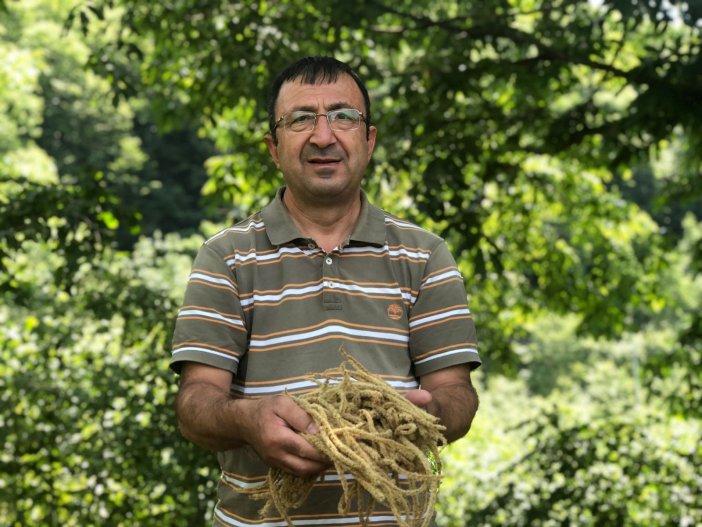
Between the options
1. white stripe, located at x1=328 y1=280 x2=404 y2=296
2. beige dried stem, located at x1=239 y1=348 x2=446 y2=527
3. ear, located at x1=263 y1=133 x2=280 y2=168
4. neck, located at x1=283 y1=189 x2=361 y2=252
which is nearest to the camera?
beige dried stem, located at x1=239 y1=348 x2=446 y2=527

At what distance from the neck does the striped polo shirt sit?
0.04 meters

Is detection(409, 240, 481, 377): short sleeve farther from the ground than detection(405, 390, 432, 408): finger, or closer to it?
farther from the ground

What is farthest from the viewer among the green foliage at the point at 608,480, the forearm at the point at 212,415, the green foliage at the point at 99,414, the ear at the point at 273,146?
the green foliage at the point at 608,480

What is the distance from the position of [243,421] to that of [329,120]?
746 millimetres

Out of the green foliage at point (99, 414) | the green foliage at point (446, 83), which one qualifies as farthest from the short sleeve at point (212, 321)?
the green foliage at point (99, 414)

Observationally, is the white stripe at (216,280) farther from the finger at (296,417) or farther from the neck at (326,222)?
the finger at (296,417)

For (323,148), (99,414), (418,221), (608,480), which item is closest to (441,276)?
(323,148)

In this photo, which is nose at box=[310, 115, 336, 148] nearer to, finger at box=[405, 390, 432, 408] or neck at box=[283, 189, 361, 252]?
neck at box=[283, 189, 361, 252]

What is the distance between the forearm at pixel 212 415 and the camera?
1986mm

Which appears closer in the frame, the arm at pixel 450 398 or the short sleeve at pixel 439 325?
the arm at pixel 450 398

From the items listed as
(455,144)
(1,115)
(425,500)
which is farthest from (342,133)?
(1,115)

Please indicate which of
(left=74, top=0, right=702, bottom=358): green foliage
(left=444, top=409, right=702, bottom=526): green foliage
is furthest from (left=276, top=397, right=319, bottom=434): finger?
(left=444, top=409, right=702, bottom=526): green foliage

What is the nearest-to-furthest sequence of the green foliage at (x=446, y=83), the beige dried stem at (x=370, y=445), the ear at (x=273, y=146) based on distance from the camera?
the beige dried stem at (x=370, y=445) < the ear at (x=273, y=146) < the green foliage at (x=446, y=83)

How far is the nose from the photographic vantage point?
2.29m
